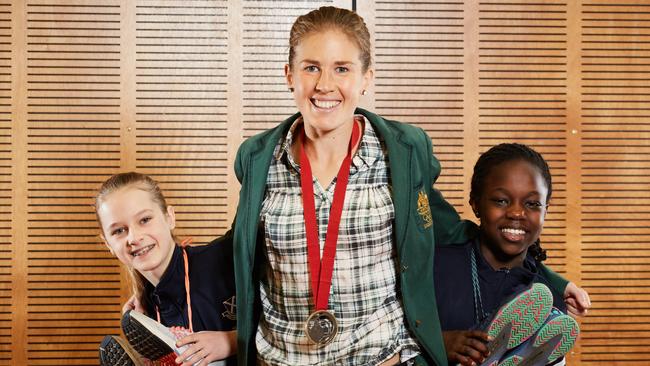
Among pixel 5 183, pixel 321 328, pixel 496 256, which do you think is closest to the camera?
pixel 321 328

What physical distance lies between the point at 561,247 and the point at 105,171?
7.37ft

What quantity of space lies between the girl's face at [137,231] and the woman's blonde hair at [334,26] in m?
0.63

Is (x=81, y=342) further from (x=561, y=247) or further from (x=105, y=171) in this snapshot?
(x=561, y=247)

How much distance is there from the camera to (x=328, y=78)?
6.04 feet

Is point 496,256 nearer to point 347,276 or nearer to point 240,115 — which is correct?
point 347,276

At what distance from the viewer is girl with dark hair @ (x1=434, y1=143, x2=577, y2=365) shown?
206cm

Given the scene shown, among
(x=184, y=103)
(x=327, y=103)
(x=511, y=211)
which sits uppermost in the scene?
(x=184, y=103)

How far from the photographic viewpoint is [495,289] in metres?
2.09

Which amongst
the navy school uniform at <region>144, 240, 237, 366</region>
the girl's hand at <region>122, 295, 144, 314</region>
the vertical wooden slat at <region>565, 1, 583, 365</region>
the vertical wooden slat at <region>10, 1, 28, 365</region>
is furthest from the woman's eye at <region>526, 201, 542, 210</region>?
the vertical wooden slat at <region>10, 1, 28, 365</region>

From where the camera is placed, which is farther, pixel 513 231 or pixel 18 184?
pixel 18 184

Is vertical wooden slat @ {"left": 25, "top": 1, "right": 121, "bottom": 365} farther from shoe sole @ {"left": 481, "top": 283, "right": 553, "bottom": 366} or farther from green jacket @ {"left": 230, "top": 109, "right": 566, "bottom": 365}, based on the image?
shoe sole @ {"left": 481, "top": 283, "right": 553, "bottom": 366}

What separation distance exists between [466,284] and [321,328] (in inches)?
20.5

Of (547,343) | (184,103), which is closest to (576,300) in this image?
(547,343)

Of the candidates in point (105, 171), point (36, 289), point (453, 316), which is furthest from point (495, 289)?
point (36, 289)
